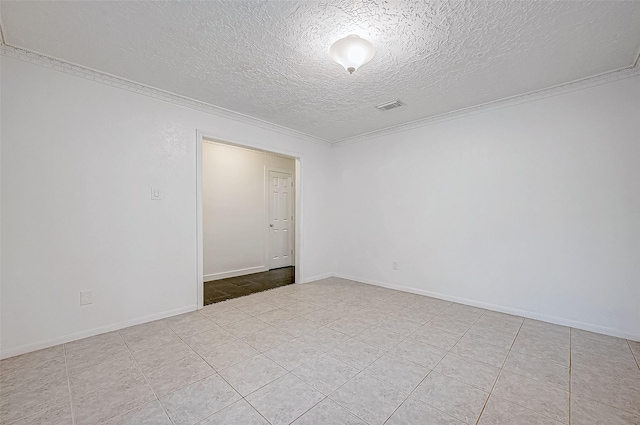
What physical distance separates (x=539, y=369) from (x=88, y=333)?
13.2ft

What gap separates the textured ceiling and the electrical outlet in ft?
7.22

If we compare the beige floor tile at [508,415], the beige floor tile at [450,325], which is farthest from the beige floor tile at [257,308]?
the beige floor tile at [508,415]

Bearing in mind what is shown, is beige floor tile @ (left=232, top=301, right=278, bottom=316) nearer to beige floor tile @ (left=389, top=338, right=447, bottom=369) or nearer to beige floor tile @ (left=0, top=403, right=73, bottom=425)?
beige floor tile @ (left=389, top=338, right=447, bottom=369)

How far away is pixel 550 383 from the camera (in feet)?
6.36

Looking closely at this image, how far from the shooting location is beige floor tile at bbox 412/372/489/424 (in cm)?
165

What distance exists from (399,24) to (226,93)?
6.69 ft

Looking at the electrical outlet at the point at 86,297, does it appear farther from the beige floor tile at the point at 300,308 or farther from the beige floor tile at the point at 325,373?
the beige floor tile at the point at 325,373

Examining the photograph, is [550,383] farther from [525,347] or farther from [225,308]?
[225,308]

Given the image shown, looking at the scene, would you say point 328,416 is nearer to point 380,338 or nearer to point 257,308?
point 380,338

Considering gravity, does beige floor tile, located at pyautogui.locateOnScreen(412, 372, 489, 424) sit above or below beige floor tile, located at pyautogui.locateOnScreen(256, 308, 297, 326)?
above

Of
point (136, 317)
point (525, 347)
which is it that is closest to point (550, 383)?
point (525, 347)

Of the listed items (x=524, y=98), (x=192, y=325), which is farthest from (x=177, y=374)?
(x=524, y=98)

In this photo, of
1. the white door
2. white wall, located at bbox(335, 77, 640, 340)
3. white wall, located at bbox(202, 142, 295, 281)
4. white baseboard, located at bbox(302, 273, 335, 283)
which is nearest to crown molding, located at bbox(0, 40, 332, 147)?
white wall, located at bbox(202, 142, 295, 281)

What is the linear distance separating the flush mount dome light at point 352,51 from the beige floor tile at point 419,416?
2.48m
